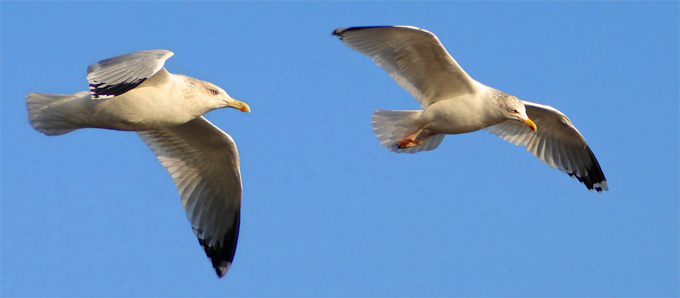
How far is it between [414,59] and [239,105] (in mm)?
1605

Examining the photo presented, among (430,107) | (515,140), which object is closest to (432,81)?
(430,107)

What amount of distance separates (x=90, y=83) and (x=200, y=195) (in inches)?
86.6

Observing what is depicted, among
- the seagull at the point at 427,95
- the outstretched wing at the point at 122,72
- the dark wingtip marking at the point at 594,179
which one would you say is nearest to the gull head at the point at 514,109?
the seagull at the point at 427,95

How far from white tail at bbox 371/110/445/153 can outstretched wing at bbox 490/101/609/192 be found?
1.29 m

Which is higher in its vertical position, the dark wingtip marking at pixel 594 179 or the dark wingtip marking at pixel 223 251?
the dark wingtip marking at pixel 594 179

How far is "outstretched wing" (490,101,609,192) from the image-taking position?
10.1m

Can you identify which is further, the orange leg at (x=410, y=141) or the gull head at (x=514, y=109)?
the orange leg at (x=410, y=141)

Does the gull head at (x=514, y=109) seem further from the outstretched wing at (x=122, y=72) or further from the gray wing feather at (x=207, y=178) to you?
the outstretched wing at (x=122, y=72)

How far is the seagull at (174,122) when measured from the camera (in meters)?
7.40

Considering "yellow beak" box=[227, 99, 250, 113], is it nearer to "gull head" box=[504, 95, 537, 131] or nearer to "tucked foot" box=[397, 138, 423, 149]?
"tucked foot" box=[397, 138, 423, 149]

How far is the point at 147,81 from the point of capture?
777cm

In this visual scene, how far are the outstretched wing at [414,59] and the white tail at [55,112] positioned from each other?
7.06ft

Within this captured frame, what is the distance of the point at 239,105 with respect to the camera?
8156 millimetres

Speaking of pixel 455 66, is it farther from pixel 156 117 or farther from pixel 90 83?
pixel 90 83
